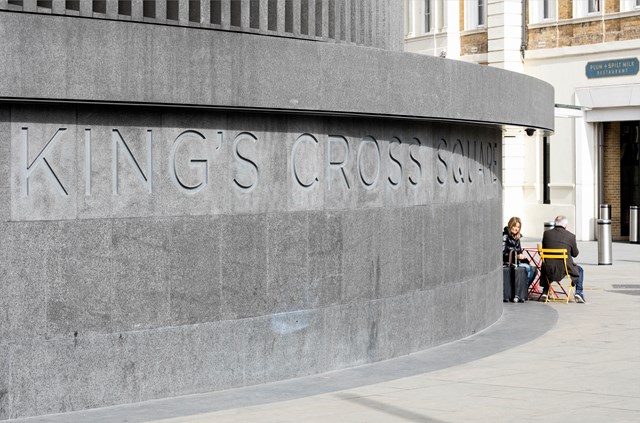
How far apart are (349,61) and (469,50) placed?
27.1m

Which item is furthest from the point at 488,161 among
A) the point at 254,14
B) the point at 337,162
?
the point at 254,14

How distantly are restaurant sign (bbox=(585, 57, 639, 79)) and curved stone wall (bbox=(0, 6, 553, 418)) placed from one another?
795 inches

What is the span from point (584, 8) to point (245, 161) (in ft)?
80.0

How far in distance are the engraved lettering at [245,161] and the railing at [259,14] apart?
2.80 ft

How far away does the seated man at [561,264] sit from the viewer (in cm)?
1678

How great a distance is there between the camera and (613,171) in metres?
32.3

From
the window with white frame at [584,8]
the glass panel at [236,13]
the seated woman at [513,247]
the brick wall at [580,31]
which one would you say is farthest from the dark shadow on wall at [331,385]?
the window with white frame at [584,8]

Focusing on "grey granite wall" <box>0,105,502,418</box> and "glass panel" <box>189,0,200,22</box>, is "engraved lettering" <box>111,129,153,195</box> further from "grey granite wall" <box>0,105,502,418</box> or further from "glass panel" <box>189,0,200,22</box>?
"glass panel" <box>189,0,200,22</box>

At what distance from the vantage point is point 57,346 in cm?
859

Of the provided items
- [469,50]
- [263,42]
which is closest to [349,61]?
[263,42]

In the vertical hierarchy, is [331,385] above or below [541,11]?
below

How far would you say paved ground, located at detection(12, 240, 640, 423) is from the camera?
8508 millimetres

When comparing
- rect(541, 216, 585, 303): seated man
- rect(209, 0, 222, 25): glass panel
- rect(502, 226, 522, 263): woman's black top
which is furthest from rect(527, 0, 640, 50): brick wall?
rect(209, 0, 222, 25): glass panel

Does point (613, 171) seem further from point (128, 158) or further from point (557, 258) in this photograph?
point (128, 158)
